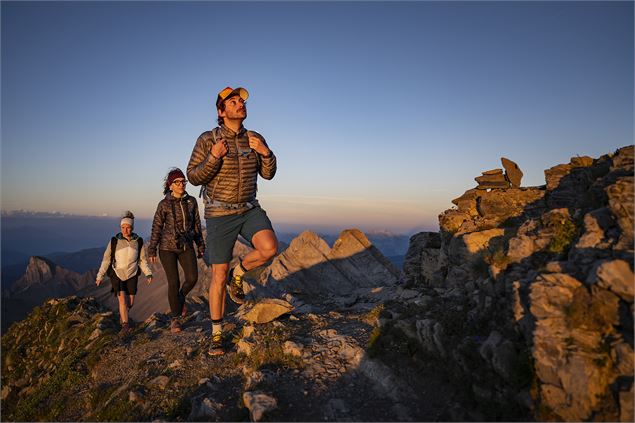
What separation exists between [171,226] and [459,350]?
8031 millimetres

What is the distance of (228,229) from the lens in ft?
22.5

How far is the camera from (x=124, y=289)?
1068 centimetres

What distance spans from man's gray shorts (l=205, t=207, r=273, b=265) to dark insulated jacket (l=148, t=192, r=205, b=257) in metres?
3.47

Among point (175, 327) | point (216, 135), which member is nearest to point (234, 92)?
point (216, 135)

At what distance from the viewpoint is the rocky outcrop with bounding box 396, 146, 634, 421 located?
151 inches

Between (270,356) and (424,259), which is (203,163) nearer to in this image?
(270,356)

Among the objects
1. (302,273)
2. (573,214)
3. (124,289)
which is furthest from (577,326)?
(302,273)

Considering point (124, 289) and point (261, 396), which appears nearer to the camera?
point (261, 396)

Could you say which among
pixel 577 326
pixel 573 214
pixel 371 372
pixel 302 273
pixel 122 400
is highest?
→ pixel 573 214

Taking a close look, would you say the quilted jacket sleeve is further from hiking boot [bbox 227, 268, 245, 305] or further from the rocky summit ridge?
the rocky summit ridge

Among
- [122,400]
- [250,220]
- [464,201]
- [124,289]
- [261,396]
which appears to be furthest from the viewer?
[464,201]

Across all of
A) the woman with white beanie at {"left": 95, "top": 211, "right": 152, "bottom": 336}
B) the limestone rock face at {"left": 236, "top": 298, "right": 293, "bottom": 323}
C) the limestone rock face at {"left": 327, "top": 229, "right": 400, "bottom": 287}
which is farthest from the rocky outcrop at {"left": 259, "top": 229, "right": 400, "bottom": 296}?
the limestone rock face at {"left": 236, "top": 298, "right": 293, "bottom": 323}

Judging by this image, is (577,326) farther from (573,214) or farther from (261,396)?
(261,396)

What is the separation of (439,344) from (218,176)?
186 inches
